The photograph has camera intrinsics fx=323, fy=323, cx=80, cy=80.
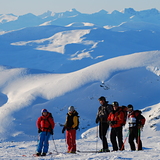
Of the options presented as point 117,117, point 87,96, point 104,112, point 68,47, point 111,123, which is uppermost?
point 68,47

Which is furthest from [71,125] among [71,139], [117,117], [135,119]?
[135,119]

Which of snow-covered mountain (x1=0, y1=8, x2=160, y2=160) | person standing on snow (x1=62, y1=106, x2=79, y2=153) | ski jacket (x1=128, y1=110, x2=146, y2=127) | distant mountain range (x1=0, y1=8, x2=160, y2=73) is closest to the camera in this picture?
ski jacket (x1=128, y1=110, x2=146, y2=127)

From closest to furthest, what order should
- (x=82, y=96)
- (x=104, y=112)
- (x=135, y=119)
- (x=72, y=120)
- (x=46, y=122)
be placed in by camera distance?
1. (x=135, y=119)
2. (x=46, y=122)
3. (x=104, y=112)
4. (x=72, y=120)
5. (x=82, y=96)

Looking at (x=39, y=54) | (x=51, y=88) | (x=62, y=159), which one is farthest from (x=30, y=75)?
(x=39, y=54)

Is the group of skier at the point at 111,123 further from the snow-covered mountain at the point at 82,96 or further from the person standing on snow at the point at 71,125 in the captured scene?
the snow-covered mountain at the point at 82,96

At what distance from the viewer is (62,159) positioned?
27.4 feet

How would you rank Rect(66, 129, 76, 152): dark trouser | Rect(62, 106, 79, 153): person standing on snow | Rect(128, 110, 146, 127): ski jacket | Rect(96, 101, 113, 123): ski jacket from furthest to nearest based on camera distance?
Rect(66, 129, 76, 152): dark trouser < Rect(62, 106, 79, 153): person standing on snow < Rect(96, 101, 113, 123): ski jacket < Rect(128, 110, 146, 127): ski jacket

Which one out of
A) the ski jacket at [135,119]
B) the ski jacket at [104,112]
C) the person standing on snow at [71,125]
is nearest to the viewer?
the ski jacket at [135,119]

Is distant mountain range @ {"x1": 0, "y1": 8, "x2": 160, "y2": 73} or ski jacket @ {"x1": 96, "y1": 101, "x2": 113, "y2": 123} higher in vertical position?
distant mountain range @ {"x1": 0, "y1": 8, "x2": 160, "y2": 73}

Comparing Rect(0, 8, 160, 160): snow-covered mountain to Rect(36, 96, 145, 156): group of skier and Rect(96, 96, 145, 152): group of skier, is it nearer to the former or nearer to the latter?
Rect(36, 96, 145, 156): group of skier

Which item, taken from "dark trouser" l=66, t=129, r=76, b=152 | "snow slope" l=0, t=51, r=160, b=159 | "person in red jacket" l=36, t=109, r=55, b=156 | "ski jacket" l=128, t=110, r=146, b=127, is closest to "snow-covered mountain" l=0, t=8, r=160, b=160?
"snow slope" l=0, t=51, r=160, b=159

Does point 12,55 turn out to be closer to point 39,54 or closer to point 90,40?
point 39,54

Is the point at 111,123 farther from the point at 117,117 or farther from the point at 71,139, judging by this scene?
the point at 71,139

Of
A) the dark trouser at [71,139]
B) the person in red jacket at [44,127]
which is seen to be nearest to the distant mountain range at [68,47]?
the dark trouser at [71,139]
